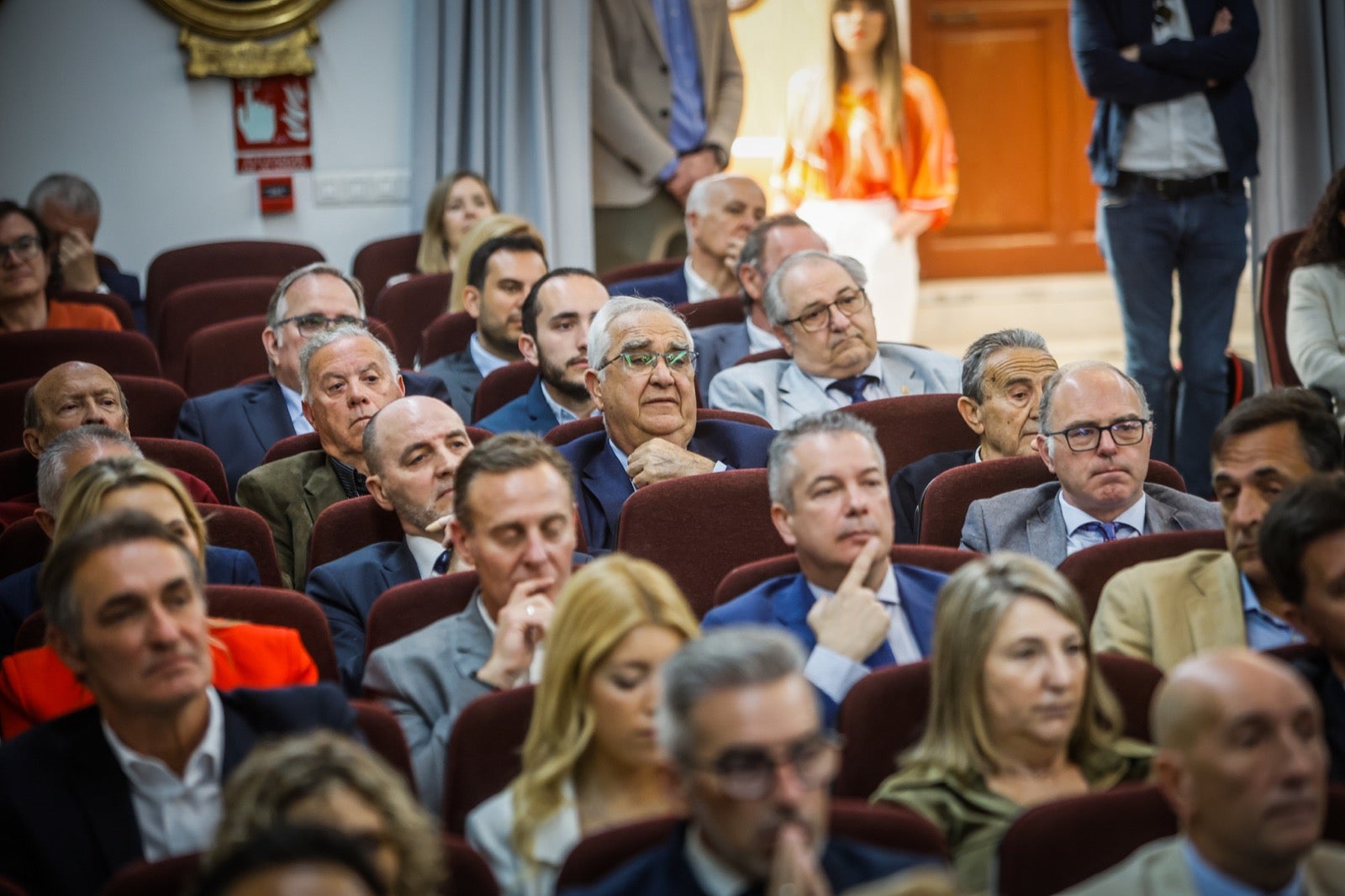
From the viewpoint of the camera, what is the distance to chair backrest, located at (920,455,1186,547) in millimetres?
3209

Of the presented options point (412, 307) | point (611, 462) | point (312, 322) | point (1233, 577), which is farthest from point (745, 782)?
point (412, 307)

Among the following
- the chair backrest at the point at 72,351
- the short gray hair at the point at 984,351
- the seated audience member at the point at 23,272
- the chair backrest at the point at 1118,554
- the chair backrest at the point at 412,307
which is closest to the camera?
the chair backrest at the point at 1118,554

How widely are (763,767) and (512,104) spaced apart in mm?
5279

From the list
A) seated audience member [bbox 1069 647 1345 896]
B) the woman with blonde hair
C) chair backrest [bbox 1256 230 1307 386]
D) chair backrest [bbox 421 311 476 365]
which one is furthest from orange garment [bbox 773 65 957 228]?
seated audience member [bbox 1069 647 1345 896]

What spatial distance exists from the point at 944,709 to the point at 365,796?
33.0 inches

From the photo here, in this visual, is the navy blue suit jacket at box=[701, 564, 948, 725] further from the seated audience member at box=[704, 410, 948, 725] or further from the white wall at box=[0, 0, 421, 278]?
the white wall at box=[0, 0, 421, 278]

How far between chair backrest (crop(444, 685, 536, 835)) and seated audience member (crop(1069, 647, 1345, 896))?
84cm

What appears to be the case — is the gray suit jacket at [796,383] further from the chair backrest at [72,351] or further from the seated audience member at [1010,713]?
the seated audience member at [1010,713]

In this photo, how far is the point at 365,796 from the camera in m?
1.76

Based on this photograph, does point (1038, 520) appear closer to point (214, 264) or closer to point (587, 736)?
point (587, 736)

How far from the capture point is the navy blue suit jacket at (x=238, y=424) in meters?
4.23

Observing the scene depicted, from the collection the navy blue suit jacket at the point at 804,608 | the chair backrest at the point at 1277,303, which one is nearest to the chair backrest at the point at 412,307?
the chair backrest at the point at 1277,303

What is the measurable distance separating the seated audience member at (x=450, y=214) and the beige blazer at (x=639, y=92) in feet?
2.56

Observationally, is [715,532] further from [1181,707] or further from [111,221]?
[111,221]
